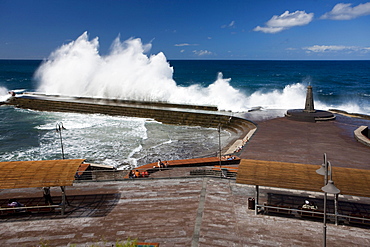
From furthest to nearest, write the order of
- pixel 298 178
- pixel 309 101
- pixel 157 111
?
pixel 157 111, pixel 309 101, pixel 298 178

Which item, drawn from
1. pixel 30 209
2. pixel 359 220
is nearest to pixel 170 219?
pixel 30 209

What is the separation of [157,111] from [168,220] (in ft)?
82.0

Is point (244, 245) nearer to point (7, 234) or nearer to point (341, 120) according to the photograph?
point (7, 234)

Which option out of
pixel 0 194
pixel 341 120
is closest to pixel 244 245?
pixel 0 194

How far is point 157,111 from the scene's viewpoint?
1332 inches

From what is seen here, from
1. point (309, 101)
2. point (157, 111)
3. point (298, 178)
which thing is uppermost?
point (309, 101)

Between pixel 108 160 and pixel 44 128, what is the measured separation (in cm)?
1386

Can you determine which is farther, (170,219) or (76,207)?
(76,207)

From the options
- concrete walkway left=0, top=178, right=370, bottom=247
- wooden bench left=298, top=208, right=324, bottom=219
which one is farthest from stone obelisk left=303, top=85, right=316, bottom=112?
wooden bench left=298, top=208, right=324, bottom=219

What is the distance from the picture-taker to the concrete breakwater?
93.1 ft

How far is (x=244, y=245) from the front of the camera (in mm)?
8070

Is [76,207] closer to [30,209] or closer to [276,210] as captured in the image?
[30,209]

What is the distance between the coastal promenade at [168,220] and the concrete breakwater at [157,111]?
12605mm

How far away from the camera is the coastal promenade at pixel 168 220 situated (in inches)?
331
